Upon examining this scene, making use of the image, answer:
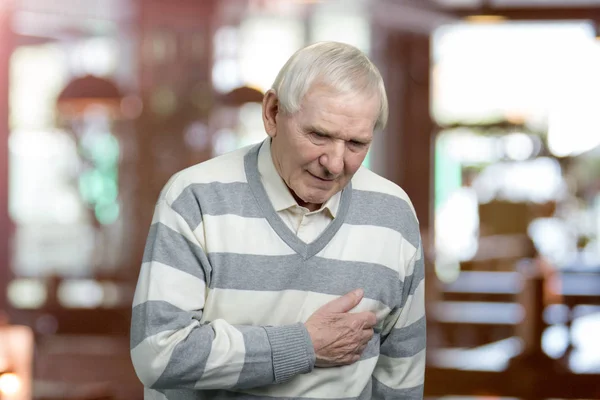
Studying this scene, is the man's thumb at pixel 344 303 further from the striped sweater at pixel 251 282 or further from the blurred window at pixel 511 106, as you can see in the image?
the blurred window at pixel 511 106

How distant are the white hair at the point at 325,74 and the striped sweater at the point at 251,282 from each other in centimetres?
17

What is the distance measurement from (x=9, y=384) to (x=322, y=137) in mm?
1738

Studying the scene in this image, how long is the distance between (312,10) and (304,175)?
618cm

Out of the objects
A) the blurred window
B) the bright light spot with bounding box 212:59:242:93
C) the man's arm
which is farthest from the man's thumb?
the bright light spot with bounding box 212:59:242:93

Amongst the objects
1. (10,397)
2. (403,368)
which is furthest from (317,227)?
(10,397)

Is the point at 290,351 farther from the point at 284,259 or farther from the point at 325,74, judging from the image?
the point at 325,74

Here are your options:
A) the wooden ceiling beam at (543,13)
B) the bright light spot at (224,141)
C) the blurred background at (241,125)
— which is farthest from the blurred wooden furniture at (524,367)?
the bright light spot at (224,141)

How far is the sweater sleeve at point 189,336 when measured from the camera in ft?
4.63

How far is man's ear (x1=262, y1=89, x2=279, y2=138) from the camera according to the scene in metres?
1.54

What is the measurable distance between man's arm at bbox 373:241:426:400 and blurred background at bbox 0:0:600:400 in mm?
5191

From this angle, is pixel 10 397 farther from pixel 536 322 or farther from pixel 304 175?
pixel 536 322

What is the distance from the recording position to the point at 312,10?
295 inches

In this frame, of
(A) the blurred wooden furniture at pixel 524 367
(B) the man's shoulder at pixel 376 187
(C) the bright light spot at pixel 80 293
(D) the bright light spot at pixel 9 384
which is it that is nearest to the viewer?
(B) the man's shoulder at pixel 376 187

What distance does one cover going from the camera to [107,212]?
7.16 m
